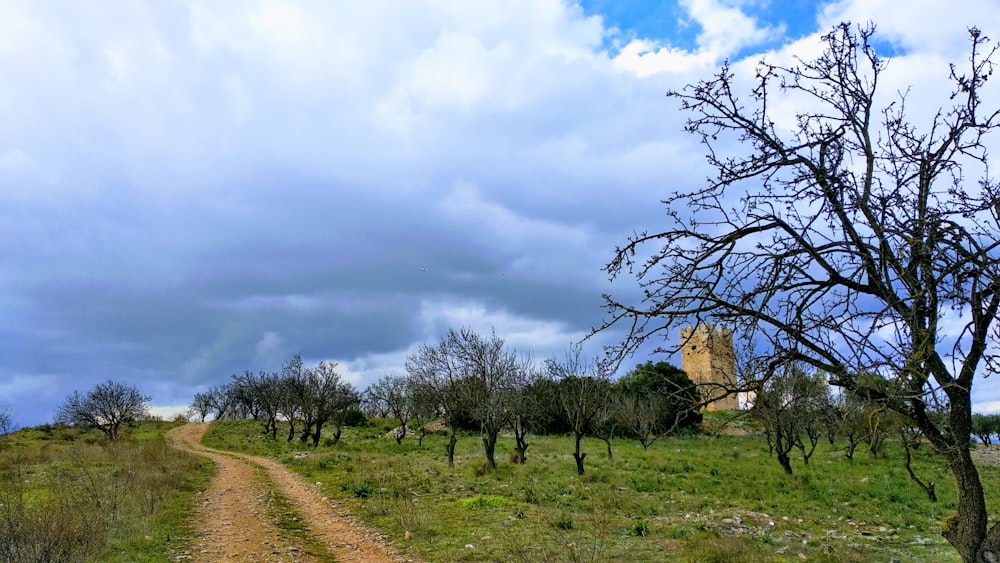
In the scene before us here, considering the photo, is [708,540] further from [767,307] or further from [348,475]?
[348,475]

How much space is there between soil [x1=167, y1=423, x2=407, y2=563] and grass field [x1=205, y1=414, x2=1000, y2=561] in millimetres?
544

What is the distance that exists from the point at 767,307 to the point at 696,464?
2429 centimetres

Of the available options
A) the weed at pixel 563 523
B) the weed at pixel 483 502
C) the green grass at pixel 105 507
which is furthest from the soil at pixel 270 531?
the weed at pixel 563 523

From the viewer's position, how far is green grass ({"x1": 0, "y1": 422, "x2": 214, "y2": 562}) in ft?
29.2

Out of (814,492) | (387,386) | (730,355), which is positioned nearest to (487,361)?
(814,492)

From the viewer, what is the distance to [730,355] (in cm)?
557

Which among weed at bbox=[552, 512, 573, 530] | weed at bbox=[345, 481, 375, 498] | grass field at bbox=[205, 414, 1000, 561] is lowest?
grass field at bbox=[205, 414, 1000, 561]

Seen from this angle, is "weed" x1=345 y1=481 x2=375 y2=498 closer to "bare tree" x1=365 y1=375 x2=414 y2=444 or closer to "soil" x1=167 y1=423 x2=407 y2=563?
"soil" x1=167 y1=423 x2=407 y2=563

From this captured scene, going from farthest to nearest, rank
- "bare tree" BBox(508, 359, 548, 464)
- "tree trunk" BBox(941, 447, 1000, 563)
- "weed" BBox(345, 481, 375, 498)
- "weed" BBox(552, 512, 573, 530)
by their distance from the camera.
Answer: "bare tree" BBox(508, 359, 548, 464) → "weed" BBox(345, 481, 375, 498) → "weed" BBox(552, 512, 573, 530) → "tree trunk" BBox(941, 447, 1000, 563)

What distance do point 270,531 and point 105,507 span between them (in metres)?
3.96

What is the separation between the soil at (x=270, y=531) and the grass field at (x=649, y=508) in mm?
544

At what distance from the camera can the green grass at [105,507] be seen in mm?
8906

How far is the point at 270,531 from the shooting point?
1202 cm

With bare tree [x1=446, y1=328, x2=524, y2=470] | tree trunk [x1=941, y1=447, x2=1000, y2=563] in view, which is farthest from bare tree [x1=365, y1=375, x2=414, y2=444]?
tree trunk [x1=941, y1=447, x2=1000, y2=563]
